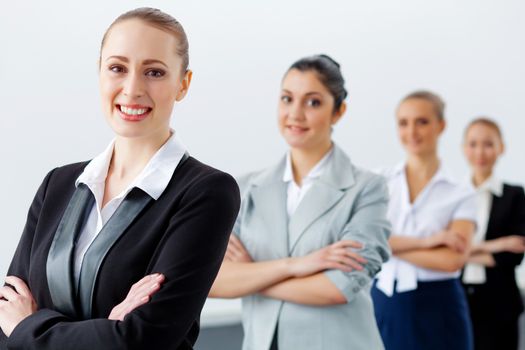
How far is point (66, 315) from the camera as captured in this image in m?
1.83

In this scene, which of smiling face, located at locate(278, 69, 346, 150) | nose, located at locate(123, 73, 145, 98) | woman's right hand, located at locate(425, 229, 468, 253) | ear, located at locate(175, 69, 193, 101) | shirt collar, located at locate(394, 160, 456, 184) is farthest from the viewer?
shirt collar, located at locate(394, 160, 456, 184)

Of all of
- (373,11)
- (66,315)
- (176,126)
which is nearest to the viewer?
(66,315)

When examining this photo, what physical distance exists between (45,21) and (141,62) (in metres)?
1.89

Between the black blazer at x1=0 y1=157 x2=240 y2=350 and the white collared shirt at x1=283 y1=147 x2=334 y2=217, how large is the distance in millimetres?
990

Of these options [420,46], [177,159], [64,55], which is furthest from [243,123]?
[177,159]

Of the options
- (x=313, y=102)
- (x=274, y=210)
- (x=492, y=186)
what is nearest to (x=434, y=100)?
(x=492, y=186)

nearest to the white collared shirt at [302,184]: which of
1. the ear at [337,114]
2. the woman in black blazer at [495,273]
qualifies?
the ear at [337,114]

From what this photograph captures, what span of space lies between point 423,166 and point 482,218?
1011 millimetres

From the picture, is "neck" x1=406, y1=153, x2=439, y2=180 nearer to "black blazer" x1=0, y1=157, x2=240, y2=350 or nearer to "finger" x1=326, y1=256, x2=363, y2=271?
"finger" x1=326, y1=256, x2=363, y2=271

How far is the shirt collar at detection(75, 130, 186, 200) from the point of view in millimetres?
1862

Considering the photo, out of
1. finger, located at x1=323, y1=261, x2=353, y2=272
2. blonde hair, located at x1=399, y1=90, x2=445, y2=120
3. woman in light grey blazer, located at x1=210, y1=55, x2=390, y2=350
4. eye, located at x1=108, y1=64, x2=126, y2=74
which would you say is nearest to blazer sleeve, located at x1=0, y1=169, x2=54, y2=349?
eye, located at x1=108, y1=64, x2=126, y2=74

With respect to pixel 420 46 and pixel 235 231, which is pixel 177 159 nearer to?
pixel 235 231

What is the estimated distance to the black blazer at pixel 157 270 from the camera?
1.74 m

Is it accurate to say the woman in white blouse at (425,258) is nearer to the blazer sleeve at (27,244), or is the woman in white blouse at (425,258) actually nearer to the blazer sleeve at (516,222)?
→ the blazer sleeve at (516,222)
